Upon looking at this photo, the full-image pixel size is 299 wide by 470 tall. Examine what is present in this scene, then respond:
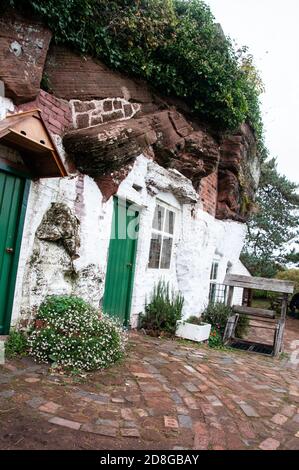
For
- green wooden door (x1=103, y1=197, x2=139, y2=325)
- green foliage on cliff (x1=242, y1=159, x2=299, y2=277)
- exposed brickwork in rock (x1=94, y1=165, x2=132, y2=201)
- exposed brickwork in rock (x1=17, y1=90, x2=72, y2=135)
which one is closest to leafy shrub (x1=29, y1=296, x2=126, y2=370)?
green wooden door (x1=103, y1=197, x2=139, y2=325)

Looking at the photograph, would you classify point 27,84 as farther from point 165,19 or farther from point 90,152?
point 165,19

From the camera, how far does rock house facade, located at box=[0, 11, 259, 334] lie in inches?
166

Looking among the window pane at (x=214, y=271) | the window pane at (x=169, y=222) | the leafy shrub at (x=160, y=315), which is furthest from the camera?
the window pane at (x=214, y=271)

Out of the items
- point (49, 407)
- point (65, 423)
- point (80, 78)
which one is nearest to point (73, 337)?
point (49, 407)

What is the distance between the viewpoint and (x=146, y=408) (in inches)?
130

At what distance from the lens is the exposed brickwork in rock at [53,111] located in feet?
15.0

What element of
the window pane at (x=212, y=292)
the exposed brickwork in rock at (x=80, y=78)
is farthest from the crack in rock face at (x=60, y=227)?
the window pane at (x=212, y=292)

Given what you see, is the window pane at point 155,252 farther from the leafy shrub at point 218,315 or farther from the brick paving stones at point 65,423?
the brick paving stones at point 65,423

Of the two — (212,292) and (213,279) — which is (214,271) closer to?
(213,279)

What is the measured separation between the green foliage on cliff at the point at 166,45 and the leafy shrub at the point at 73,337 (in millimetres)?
3679

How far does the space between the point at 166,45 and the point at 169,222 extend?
347 cm

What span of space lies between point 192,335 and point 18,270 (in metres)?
4.00
